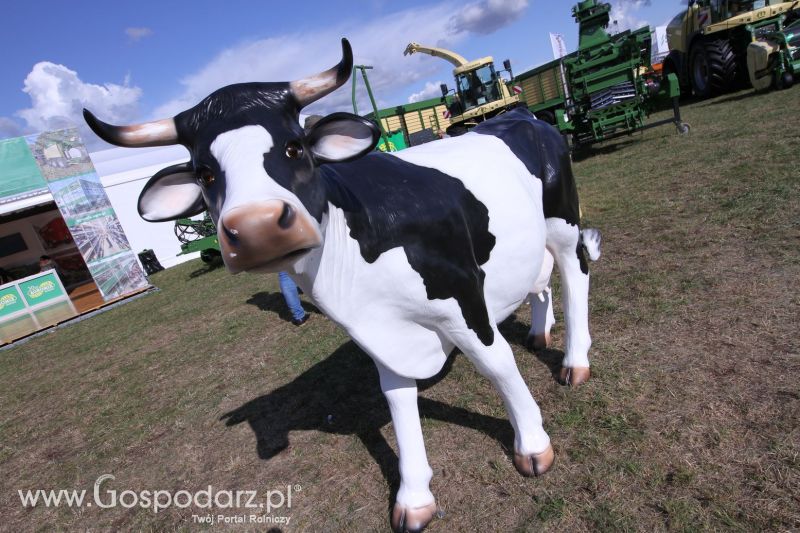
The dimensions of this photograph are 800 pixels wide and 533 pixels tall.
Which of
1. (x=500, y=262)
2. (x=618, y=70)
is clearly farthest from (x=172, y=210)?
(x=618, y=70)

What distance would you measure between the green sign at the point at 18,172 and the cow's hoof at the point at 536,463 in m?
10.3

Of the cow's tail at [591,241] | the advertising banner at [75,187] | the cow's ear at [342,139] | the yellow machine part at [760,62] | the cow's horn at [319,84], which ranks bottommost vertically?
the cow's tail at [591,241]

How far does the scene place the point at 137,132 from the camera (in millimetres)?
1378

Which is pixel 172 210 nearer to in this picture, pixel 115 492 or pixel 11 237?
pixel 115 492

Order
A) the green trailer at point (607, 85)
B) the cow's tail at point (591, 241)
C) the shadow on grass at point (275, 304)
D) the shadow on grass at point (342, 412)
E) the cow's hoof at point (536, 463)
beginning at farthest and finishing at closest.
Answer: the green trailer at point (607, 85)
the shadow on grass at point (275, 304)
the cow's tail at point (591, 241)
the shadow on grass at point (342, 412)
the cow's hoof at point (536, 463)

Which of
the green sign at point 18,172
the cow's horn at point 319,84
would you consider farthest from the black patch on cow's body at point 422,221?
the green sign at point 18,172

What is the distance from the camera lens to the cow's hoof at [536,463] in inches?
77.6

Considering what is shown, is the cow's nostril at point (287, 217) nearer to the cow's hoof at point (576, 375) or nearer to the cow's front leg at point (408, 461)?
the cow's front leg at point (408, 461)

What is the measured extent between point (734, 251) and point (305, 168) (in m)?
3.40

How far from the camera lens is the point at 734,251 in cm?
338

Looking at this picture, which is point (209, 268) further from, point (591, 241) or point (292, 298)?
point (591, 241)

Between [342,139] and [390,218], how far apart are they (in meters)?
0.32

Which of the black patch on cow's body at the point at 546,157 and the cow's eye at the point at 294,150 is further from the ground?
the cow's eye at the point at 294,150

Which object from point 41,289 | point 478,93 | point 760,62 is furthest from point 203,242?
point 760,62
